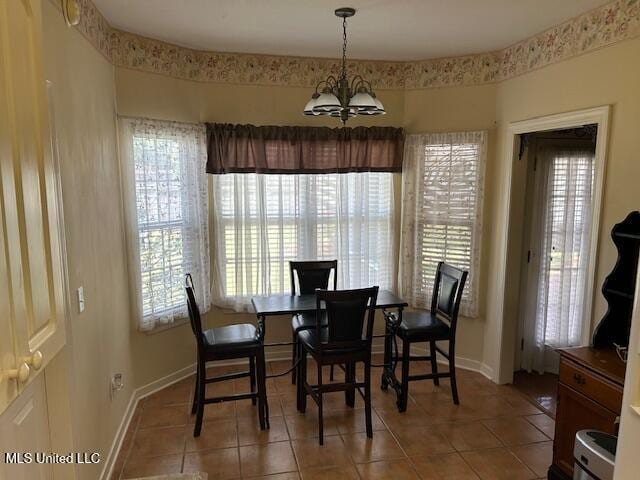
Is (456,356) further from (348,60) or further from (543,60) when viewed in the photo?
(348,60)

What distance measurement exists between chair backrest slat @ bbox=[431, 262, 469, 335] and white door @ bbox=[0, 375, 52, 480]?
2594 mm

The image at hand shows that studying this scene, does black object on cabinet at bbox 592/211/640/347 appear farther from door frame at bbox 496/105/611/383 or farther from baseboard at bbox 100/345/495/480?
baseboard at bbox 100/345/495/480

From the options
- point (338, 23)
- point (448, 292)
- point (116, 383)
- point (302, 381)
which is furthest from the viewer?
point (448, 292)

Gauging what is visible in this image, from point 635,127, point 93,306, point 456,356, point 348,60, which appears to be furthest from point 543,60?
point 93,306

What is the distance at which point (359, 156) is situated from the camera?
398 cm

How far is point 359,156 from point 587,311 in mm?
2148

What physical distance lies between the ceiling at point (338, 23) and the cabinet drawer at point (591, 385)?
81.2 inches

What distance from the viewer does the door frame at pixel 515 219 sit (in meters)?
2.64

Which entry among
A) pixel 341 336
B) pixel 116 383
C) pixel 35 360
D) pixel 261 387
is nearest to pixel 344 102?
pixel 341 336

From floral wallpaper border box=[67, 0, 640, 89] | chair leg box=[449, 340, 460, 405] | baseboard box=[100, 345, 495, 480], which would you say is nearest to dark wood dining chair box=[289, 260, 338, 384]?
baseboard box=[100, 345, 495, 480]

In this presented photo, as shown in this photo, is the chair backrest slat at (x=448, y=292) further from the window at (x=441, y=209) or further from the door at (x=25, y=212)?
the door at (x=25, y=212)

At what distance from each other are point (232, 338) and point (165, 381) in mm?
1025

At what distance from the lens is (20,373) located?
104 centimetres

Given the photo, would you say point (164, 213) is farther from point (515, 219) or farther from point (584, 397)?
point (584, 397)
